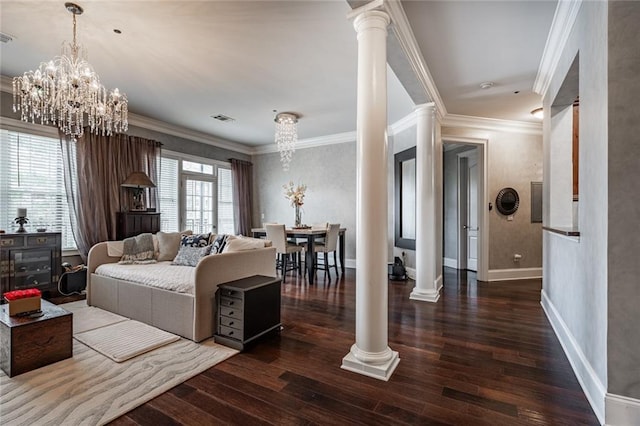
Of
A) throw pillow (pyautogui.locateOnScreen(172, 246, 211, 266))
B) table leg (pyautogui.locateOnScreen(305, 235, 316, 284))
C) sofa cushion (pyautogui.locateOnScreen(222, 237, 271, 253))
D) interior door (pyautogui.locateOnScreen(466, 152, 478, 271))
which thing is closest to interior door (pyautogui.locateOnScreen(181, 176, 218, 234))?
throw pillow (pyautogui.locateOnScreen(172, 246, 211, 266))

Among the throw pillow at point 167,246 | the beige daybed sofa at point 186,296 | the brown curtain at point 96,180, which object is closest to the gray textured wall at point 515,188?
Answer: the beige daybed sofa at point 186,296

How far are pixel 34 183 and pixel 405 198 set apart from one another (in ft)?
18.6

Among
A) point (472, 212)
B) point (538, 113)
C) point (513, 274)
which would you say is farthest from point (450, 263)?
point (538, 113)

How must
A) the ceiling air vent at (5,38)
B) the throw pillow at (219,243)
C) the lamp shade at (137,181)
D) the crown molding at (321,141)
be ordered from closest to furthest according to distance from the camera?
the ceiling air vent at (5,38)
the throw pillow at (219,243)
the lamp shade at (137,181)
the crown molding at (321,141)

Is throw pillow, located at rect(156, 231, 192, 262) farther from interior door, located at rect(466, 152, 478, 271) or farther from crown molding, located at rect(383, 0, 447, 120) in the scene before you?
interior door, located at rect(466, 152, 478, 271)

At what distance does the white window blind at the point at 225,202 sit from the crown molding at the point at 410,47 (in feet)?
15.9

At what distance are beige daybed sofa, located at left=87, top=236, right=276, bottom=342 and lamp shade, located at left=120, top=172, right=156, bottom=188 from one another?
150 cm

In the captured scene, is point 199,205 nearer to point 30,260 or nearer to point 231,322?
point 30,260

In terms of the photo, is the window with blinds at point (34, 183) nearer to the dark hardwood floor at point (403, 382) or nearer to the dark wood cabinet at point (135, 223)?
the dark wood cabinet at point (135, 223)

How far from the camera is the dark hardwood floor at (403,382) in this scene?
5.92 ft

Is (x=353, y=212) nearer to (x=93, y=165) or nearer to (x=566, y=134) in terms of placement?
(x=566, y=134)

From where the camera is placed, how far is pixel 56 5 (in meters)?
2.55

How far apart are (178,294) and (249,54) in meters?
2.51

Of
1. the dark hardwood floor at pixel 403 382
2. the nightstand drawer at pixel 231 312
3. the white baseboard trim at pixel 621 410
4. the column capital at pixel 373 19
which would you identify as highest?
the column capital at pixel 373 19
